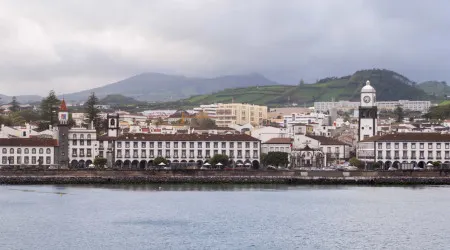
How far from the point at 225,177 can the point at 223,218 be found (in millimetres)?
33913

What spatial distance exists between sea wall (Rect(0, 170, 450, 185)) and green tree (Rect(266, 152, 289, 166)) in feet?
53.0

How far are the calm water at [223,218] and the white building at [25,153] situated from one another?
990 inches

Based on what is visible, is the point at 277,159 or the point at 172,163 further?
the point at 277,159

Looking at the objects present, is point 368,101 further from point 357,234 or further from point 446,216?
point 357,234

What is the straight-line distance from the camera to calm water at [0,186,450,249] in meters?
49.9

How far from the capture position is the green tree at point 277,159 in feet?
371

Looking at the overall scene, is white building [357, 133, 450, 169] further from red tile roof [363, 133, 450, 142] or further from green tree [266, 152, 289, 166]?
green tree [266, 152, 289, 166]

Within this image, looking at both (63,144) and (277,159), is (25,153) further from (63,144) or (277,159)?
(277,159)

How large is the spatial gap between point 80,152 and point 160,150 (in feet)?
28.8

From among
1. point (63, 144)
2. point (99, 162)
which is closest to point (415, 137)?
point (99, 162)

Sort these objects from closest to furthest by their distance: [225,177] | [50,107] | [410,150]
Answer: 1. [225,177]
2. [410,150]
3. [50,107]

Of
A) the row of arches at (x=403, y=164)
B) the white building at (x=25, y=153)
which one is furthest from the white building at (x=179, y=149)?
the row of arches at (x=403, y=164)

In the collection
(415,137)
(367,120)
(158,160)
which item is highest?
(367,120)

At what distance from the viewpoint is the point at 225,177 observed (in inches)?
3706
